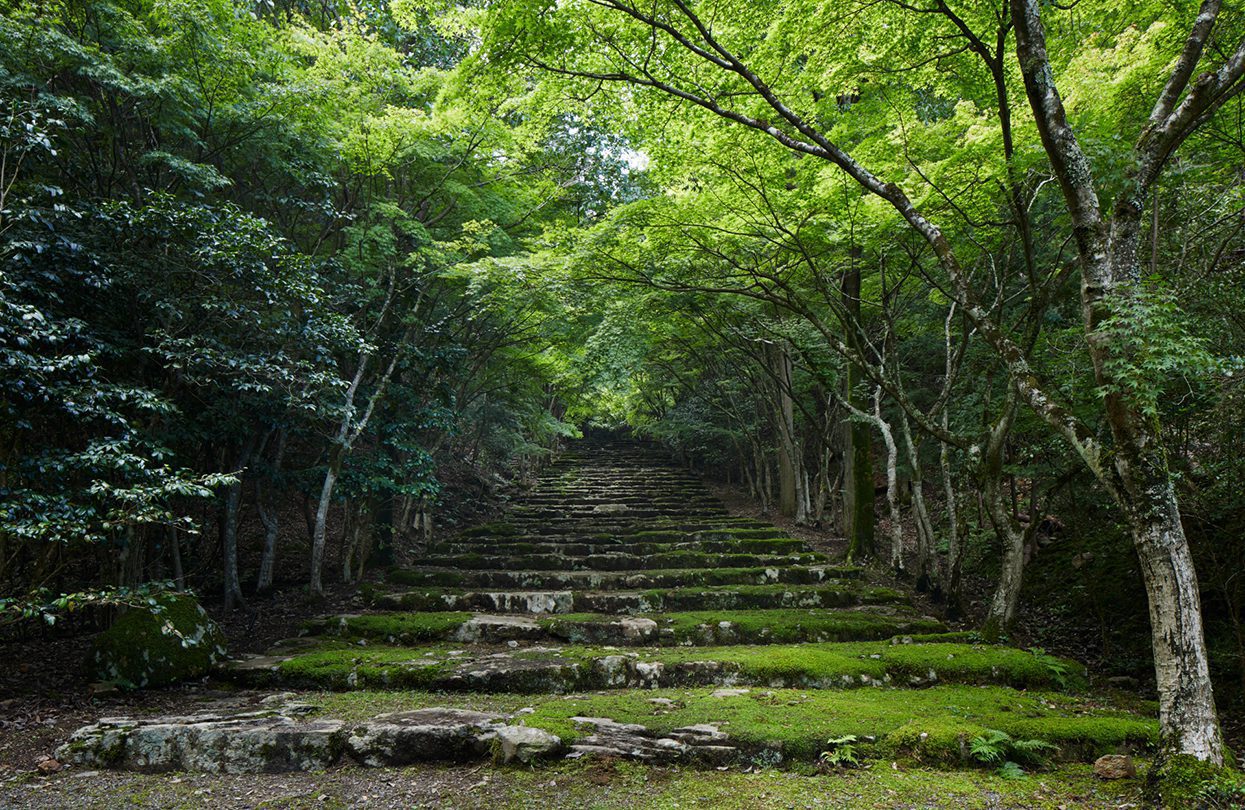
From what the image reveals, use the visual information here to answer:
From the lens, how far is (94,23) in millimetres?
5672

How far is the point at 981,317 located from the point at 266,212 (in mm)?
8957

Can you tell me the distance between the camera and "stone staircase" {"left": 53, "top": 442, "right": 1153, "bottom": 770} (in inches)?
152

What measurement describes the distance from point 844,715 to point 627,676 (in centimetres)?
194

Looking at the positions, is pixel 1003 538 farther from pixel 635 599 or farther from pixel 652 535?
pixel 652 535

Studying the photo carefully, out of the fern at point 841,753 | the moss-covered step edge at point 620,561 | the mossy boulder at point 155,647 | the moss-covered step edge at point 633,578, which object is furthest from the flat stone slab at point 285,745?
the moss-covered step edge at point 620,561

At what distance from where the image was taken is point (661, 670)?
17.3ft

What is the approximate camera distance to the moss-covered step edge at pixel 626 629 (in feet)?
20.5

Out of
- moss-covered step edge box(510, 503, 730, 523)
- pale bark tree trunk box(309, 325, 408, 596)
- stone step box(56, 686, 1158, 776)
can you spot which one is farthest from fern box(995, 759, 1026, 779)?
moss-covered step edge box(510, 503, 730, 523)

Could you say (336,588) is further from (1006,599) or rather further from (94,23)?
(1006,599)

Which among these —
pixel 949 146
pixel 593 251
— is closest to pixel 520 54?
pixel 593 251

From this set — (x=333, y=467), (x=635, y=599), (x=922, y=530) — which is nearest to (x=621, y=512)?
(x=635, y=599)

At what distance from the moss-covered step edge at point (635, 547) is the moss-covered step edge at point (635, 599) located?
1.79 metres

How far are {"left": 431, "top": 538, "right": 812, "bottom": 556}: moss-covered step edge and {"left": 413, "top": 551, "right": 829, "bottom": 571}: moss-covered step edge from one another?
0.34 meters

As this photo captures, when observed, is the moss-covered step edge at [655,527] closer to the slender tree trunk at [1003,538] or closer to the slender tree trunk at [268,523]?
the slender tree trunk at [268,523]
